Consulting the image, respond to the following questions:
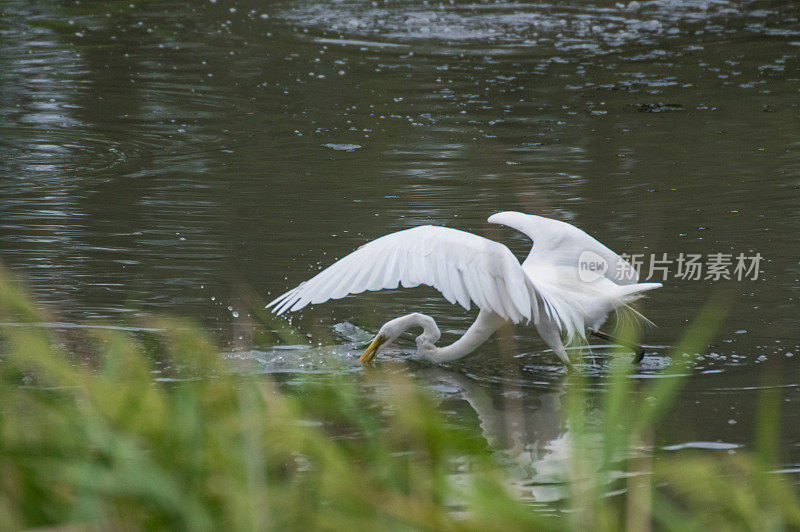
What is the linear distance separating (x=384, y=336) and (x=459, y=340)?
1.25 feet

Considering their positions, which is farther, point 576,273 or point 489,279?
point 576,273

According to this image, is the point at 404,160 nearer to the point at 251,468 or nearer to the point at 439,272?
the point at 439,272

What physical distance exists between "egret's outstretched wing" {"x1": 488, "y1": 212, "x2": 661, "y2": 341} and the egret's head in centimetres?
72

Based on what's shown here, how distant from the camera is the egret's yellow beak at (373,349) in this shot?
598cm

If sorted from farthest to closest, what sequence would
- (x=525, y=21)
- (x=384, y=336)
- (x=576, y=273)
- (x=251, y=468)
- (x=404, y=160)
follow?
(x=525, y=21) → (x=404, y=160) → (x=576, y=273) → (x=384, y=336) → (x=251, y=468)

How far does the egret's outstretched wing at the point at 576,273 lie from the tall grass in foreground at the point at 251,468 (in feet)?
9.25

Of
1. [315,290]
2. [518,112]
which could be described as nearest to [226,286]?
[315,290]

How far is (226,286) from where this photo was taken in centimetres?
700

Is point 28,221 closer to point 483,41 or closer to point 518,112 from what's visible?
point 518,112

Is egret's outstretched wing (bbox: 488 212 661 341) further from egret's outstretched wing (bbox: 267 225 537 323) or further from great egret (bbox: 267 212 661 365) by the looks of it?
egret's outstretched wing (bbox: 267 225 537 323)

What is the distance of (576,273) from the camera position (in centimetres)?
620

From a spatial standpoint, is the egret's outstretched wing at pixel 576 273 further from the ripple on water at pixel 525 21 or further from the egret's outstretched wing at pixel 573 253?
the ripple on water at pixel 525 21

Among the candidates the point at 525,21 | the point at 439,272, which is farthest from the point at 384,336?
the point at 525,21

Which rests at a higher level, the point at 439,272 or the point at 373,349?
the point at 439,272
